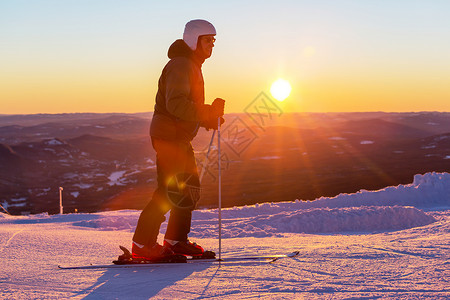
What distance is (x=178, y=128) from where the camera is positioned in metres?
4.17

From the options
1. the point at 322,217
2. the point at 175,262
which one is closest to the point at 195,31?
the point at 175,262

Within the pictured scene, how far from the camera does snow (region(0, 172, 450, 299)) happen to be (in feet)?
10.6

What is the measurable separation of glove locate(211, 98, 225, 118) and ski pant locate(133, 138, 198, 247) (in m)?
0.37

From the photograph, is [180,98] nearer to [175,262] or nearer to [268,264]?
[175,262]

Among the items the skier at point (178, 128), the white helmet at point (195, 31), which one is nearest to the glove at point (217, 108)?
the skier at point (178, 128)

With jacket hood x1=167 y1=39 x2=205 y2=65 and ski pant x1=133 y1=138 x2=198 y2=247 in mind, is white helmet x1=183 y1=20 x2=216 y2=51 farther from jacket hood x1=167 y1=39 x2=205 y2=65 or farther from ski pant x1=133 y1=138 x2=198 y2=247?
ski pant x1=133 y1=138 x2=198 y2=247

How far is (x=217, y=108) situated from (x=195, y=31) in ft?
2.28

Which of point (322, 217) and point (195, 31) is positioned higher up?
point (195, 31)

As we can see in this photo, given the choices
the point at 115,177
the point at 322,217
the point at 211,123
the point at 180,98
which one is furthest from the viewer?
the point at 115,177

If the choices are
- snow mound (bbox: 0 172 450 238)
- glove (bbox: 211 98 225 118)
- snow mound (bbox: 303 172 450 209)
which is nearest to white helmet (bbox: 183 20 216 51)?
glove (bbox: 211 98 225 118)

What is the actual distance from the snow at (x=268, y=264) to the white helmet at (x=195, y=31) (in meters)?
1.91

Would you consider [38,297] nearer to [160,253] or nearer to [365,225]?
[160,253]

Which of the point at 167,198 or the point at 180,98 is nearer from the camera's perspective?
the point at 180,98

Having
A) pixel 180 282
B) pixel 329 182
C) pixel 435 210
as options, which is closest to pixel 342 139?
pixel 329 182
